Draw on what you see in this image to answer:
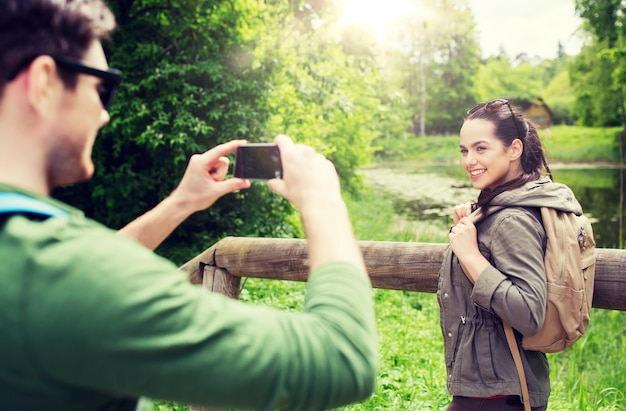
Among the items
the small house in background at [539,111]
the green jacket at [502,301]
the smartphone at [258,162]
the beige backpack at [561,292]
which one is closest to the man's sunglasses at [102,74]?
the smartphone at [258,162]

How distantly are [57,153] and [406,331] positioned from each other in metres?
5.00

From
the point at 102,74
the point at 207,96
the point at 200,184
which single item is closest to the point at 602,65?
the point at 207,96

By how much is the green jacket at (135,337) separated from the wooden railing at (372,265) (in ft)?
5.02

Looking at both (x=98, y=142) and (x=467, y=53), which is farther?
(x=467, y=53)

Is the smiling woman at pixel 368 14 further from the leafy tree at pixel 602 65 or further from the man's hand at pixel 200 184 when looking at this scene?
the leafy tree at pixel 602 65

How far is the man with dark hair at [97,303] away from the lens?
71 centimetres

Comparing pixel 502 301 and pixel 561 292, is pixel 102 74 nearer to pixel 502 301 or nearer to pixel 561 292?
pixel 502 301

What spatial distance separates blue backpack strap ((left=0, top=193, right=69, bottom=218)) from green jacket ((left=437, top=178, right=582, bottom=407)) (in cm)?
142

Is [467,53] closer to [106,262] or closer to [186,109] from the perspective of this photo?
[186,109]

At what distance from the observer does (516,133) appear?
214 cm

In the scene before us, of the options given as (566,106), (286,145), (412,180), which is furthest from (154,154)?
(566,106)

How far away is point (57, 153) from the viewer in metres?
0.87

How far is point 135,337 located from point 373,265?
6.00 feet

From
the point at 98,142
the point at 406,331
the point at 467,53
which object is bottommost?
the point at 406,331
